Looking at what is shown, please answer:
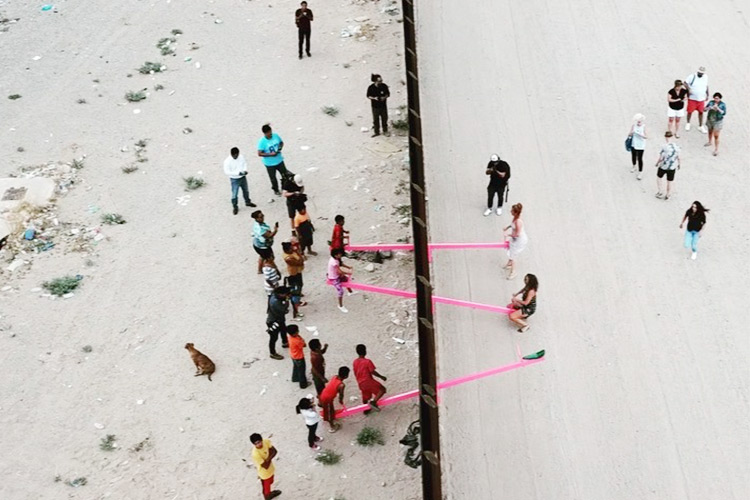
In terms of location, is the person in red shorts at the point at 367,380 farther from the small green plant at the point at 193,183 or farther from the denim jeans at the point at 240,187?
the small green plant at the point at 193,183

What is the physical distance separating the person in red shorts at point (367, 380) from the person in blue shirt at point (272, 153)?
5.01 meters

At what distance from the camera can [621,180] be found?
14.8 meters

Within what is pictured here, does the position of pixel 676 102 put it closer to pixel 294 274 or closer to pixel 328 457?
pixel 294 274

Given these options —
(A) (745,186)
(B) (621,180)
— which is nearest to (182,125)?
(B) (621,180)

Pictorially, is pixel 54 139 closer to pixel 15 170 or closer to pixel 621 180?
pixel 15 170

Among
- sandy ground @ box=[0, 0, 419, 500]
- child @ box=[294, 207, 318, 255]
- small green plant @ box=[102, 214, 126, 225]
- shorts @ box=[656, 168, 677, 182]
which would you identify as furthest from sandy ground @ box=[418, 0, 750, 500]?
small green plant @ box=[102, 214, 126, 225]

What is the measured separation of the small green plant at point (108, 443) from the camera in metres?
10.9

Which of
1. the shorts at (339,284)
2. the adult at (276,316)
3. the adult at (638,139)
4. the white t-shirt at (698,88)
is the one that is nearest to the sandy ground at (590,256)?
the adult at (638,139)

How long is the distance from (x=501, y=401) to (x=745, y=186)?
21.5 ft

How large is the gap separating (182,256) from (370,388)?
484 cm

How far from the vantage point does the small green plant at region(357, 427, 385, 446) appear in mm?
10742

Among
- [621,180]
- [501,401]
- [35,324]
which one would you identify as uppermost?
[621,180]

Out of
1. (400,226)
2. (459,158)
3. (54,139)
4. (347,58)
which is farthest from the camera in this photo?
(347,58)

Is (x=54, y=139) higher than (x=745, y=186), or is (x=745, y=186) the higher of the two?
(x=745, y=186)
